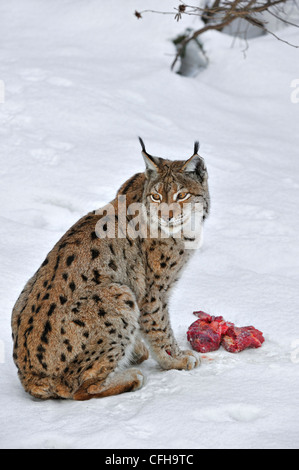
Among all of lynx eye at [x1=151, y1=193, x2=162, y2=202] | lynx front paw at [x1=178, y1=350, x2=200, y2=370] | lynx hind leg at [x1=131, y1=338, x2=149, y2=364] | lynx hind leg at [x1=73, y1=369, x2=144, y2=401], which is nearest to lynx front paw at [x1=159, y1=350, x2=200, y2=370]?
lynx front paw at [x1=178, y1=350, x2=200, y2=370]

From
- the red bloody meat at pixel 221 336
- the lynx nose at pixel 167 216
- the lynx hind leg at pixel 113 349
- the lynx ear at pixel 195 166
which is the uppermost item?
the lynx ear at pixel 195 166

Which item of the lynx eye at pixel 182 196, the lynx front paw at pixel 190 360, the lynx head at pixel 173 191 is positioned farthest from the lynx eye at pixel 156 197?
the lynx front paw at pixel 190 360

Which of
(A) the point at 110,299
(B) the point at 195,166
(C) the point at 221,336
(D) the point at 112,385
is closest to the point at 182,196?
(B) the point at 195,166

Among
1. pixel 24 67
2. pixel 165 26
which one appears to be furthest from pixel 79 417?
pixel 165 26

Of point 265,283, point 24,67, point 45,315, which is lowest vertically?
point 265,283

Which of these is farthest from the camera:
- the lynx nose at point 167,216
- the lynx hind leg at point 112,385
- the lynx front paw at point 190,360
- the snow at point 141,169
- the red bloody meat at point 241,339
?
the red bloody meat at point 241,339

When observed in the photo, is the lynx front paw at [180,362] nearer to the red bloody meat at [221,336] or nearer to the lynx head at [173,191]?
the red bloody meat at [221,336]

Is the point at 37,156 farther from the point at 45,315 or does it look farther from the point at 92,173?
the point at 45,315

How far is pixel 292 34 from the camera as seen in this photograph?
34.4ft

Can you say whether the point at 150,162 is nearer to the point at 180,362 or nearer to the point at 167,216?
the point at 167,216

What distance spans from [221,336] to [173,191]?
1132 millimetres

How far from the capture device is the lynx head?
4.23m

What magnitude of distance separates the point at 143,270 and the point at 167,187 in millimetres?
583

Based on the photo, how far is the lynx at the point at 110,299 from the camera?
386 cm
